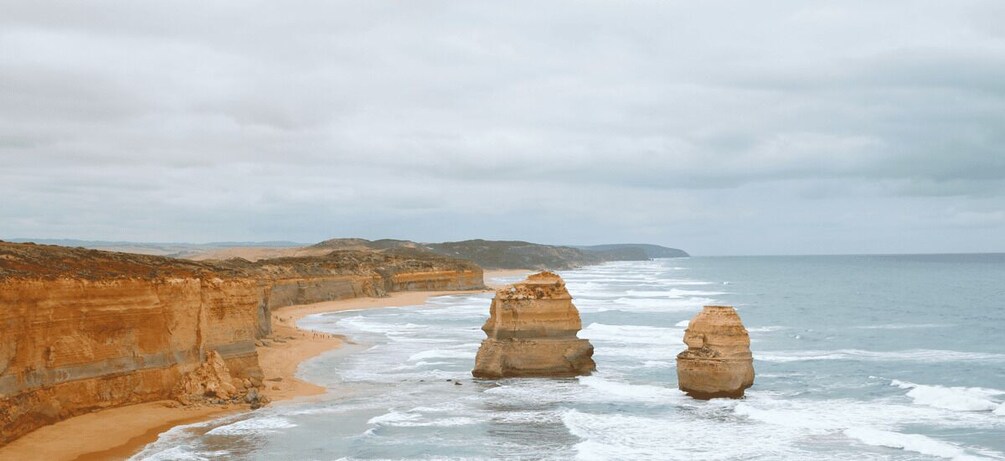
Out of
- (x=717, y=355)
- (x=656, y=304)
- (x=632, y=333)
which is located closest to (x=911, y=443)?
(x=717, y=355)

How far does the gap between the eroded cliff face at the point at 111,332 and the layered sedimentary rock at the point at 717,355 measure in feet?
39.4

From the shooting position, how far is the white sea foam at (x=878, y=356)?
122 ft

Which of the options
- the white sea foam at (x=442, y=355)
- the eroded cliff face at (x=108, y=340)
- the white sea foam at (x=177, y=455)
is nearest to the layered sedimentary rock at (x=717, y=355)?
the white sea foam at (x=442, y=355)

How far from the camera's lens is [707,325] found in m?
25.4

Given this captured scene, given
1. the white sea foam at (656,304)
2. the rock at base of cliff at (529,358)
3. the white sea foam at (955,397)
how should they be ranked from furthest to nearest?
the white sea foam at (656,304), the rock at base of cliff at (529,358), the white sea foam at (955,397)

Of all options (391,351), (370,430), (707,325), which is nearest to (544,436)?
(370,430)

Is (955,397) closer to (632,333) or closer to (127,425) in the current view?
(632,333)

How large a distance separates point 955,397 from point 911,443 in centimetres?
730

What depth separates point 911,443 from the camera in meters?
21.2

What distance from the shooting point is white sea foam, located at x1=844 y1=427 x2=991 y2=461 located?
66.2 feet

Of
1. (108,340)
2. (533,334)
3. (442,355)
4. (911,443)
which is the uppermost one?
(108,340)

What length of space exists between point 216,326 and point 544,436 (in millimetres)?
9957

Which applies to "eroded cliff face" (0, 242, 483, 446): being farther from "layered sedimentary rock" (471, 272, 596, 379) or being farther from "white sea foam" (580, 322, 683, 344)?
"white sea foam" (580, 322, 683, 344)

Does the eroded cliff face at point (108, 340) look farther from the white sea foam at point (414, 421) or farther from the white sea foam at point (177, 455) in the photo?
the white sea foam at point (414, 421)
